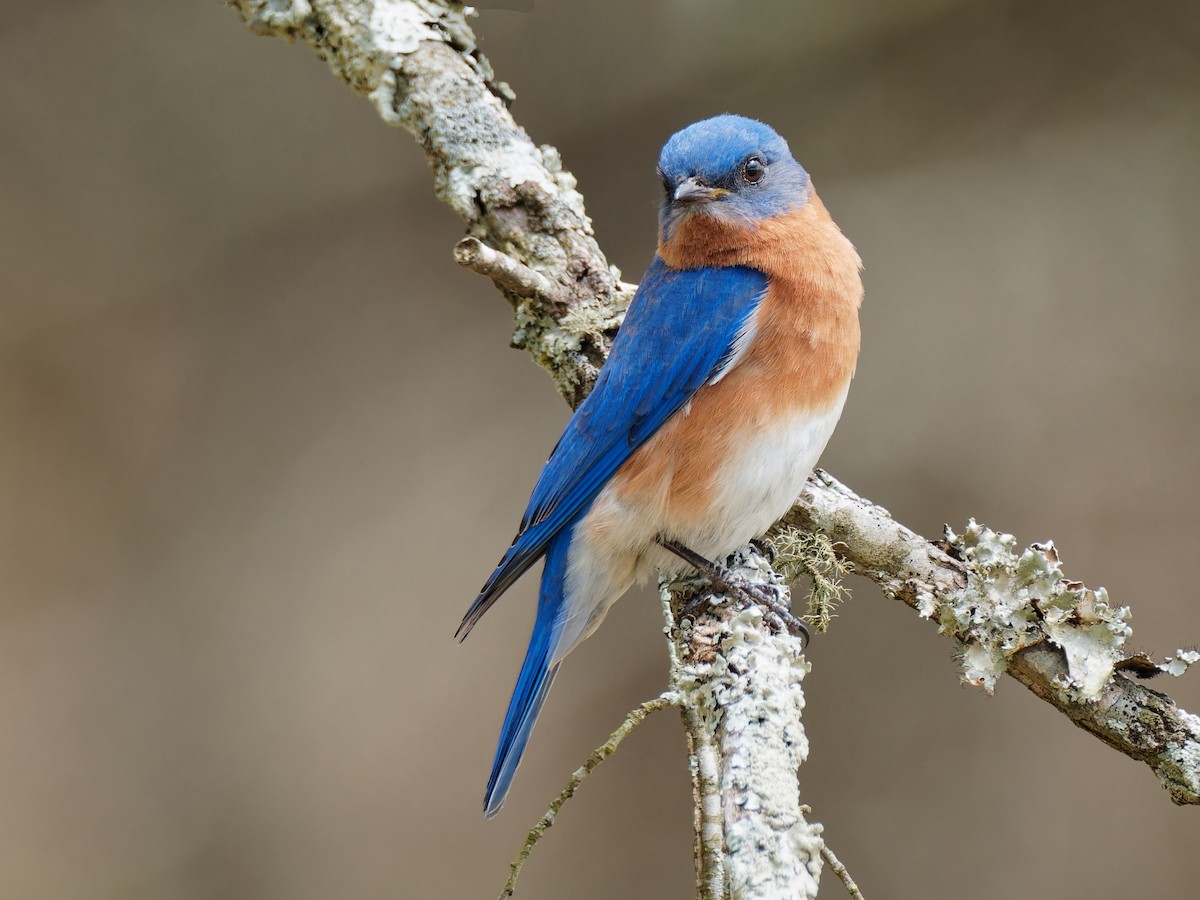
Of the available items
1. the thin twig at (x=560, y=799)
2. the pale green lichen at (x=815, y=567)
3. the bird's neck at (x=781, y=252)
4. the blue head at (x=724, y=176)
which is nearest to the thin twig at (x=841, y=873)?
the thin twig at (x=560, y=799)

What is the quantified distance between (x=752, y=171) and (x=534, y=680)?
1.19 m

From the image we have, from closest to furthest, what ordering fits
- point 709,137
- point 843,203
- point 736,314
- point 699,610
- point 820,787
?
point 699,610 < point 736,314 < point 709,137 < point 820,787 < point 843,203

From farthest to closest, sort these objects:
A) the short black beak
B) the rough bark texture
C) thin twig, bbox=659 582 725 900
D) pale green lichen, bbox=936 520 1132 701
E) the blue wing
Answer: the short black beak → the blue wing → pale green lichen, bbox=936 520 1132 701 → the rough bark texture → thin twig, bbox=659 582 725 900

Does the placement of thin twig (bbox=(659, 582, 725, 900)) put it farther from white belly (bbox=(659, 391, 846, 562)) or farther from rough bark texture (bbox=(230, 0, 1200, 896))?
white belly (bbox=(659, 391, 846, 562))

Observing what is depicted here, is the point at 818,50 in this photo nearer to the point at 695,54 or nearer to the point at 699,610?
the point at 695,54

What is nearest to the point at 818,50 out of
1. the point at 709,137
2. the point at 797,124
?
the point at 797,124

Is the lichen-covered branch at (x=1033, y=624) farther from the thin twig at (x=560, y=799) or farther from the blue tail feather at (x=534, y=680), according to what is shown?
the thin twig at (x=560, y=799)

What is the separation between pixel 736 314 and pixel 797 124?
161 cm

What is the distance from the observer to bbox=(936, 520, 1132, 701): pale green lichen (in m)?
1.97

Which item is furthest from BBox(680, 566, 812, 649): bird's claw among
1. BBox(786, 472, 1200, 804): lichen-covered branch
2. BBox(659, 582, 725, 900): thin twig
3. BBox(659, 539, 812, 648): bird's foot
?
BBox(659, 582, 725, 900): thin twig

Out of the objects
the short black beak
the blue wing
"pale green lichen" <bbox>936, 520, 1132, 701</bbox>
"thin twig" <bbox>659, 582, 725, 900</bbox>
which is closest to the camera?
"thin twig" <bbox>659, 582, 725, 900</bbox>

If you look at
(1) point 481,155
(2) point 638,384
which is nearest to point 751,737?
(2) point 638,384

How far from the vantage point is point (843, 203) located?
3723 mm

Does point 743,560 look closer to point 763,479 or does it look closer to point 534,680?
point 763,479
